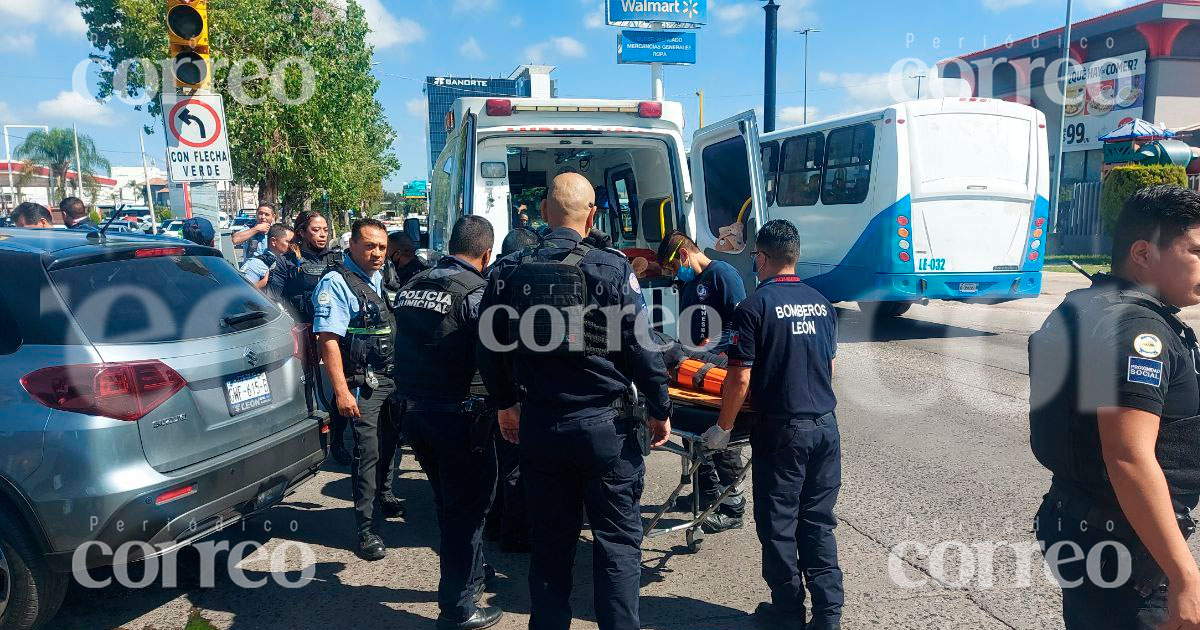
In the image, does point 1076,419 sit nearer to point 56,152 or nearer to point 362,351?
point 362,351

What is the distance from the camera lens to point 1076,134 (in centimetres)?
2681

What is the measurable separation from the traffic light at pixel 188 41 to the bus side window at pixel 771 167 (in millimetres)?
9717

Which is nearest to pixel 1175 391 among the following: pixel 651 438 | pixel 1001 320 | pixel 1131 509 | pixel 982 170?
pixel 1131 509

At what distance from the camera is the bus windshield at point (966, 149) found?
10227mm

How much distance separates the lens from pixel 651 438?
119 inches

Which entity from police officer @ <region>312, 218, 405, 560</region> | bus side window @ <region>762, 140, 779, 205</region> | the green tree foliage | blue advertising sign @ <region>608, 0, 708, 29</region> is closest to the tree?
the green tree foliage

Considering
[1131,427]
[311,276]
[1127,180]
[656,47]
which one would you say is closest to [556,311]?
[1131,427]

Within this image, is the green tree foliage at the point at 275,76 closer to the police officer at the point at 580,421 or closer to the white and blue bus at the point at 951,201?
the white and blue bus at the point at 951,201

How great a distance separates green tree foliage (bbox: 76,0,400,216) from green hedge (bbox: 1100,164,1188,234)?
18.6 metres

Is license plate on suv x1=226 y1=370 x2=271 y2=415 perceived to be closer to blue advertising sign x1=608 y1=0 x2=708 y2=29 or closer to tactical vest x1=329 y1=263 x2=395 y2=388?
tactical vest x1=329 y1=263 x2=395 y2=388

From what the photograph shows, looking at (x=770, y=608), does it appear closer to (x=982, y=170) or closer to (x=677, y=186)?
(x=677, y=186)

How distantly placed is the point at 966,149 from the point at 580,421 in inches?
370

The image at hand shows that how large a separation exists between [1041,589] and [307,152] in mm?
18829

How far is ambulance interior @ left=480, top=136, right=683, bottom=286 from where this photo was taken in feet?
21.8
